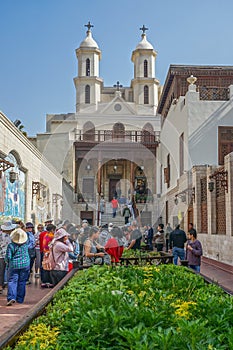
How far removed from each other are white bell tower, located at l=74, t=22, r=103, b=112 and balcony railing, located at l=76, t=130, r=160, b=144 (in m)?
5.79

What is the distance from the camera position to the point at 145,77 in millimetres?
45844

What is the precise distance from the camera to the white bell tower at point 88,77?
4428 centimetres

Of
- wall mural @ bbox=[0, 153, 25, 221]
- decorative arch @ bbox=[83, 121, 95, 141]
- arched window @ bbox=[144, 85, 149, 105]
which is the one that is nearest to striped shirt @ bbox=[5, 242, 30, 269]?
wall mural @ bbox=[0, 153, 25, 221]

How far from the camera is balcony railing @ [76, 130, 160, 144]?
3719 centimetres

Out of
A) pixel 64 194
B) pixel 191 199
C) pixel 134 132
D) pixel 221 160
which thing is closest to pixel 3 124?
pixel 191 199

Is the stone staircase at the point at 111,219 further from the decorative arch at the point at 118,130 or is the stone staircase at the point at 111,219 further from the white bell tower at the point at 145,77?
the white bell tower at the point at 145,77

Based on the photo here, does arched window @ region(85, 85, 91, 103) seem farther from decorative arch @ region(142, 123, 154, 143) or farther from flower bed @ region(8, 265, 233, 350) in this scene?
flower bed @ region(8, 265, 233, 350)

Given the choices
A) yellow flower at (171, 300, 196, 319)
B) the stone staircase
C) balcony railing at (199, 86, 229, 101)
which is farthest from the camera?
the stone staircase

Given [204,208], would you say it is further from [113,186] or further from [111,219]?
[113,186]

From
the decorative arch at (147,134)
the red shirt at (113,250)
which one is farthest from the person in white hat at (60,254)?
the decorative arch at (147,134)

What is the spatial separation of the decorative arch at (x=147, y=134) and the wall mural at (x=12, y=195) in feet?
69.8

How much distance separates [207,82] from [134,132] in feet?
41.6

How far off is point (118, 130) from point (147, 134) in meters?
3.24

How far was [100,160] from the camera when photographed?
118 ft
